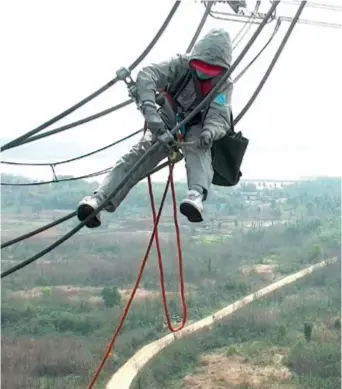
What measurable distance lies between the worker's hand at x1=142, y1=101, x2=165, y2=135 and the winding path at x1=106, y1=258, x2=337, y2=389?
1085 centimetres

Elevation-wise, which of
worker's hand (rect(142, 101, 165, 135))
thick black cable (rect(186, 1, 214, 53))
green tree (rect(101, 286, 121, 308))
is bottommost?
green tree (rect(101, 286, 121, 308))

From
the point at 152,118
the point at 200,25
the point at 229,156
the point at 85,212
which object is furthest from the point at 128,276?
the point at 152,118

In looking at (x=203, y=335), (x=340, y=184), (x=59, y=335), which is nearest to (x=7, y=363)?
(x=59, y=335)

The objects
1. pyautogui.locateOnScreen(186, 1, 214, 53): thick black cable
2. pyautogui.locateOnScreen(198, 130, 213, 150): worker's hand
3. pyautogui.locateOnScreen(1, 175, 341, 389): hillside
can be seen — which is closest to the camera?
pyautogui.locateOnScreen(198, 130, 213, 150): worker's hand

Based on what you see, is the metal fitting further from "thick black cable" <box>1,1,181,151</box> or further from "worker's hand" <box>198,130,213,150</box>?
"worker's hand" <box>198,130,213,150</box>

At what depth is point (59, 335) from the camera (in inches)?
608

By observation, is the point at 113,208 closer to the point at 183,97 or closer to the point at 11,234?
the point at 183,97

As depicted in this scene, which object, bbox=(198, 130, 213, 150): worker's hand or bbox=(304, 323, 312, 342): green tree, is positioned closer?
bbox=(198, 130, 213, 150): worker's hand

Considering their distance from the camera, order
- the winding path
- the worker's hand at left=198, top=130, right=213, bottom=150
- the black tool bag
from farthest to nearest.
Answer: the winding path
the black tool bag
the worker's hand at left=198, top=130, right=213, bottom=150

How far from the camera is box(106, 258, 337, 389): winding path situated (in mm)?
12887

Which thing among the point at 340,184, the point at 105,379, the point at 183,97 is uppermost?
the point at 340,184

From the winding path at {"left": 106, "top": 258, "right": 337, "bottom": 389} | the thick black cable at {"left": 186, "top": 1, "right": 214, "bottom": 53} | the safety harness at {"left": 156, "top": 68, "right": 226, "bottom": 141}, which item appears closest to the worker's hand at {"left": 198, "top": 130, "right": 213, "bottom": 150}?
the safety harness at {"left": 156, "top": 68, "right": 226, "bottom": 141}

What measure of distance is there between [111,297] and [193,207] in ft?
51.6

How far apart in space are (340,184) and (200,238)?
22.5 meters
